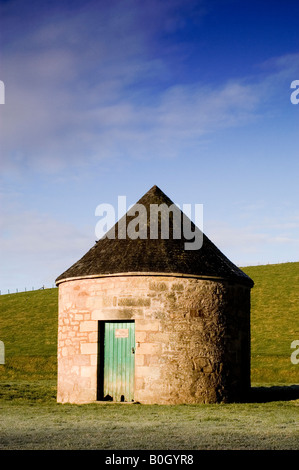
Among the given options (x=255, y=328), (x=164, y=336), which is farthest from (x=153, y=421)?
(x=255, y=328)

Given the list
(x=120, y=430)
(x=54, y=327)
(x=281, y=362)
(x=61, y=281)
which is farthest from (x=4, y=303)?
(x=120, y=430)

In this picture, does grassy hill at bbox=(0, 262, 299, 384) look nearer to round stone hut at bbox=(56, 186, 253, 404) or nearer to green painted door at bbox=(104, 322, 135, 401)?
round stone hut at bbox=(56, 186, 253, 404)

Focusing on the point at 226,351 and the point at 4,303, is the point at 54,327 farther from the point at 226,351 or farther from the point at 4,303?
the point at 226,351

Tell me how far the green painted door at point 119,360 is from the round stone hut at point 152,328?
3cm

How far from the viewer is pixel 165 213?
17.0 m

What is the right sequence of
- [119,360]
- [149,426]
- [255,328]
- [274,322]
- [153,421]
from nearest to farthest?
[149,426]
[153,421]
[119,360]
[255,328]
[274,322]

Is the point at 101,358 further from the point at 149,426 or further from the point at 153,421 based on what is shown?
the point at 149,426

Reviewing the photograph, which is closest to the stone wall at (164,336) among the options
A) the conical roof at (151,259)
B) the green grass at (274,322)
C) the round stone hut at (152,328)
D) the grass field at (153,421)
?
the round stone hut at (152,328)

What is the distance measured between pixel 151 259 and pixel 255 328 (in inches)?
877

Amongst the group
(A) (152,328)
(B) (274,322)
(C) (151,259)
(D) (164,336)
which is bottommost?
(B) (274,322)

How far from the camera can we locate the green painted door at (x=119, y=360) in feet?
47.9

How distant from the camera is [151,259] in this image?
1507cm

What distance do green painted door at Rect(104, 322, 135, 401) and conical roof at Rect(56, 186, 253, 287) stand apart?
1.58 metres

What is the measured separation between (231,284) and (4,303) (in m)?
38.6
